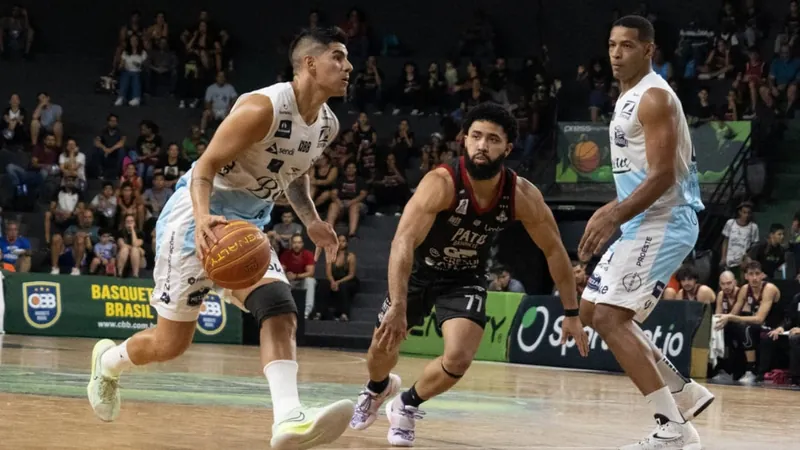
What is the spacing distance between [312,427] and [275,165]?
1.60m

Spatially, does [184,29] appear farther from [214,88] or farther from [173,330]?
[173,330]

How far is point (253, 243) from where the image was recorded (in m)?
6.36

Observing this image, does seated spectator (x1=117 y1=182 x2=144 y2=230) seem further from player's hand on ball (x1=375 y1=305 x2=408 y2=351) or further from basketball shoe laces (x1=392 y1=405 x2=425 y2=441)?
player's hand on ball (x1=375 y1=305 x2=408 y2=351)

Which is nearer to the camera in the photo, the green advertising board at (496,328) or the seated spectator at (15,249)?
the green advertising board at (496,328)

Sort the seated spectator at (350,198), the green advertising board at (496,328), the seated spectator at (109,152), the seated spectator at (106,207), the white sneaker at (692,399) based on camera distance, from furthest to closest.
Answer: the seated spectator at (109,152) → the seated spectator at (350,198) → the seated spectator at (106,207) → the green advertising board at (496,328) → the white sneaker at (692,399)

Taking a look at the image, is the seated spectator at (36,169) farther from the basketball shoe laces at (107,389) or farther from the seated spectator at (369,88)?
the basketball shoe laces at (107,389)

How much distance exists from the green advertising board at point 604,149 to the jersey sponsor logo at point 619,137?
41.9 feet

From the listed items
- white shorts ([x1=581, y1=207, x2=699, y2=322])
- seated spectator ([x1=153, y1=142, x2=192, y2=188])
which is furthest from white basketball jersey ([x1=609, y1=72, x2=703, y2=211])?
seated spectator ([x1=153, y1=142, x2=192, y2=188])

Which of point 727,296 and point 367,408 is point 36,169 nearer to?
point 727,296

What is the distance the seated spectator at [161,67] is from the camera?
86.6 feet

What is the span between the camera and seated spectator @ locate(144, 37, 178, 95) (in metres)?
26.4

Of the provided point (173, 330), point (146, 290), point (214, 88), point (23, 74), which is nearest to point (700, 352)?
point (146, 290)

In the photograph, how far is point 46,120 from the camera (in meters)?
24.9

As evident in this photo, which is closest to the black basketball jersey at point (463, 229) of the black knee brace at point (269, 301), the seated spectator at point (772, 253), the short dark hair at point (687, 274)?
the black knee brace at point (269, 301)
